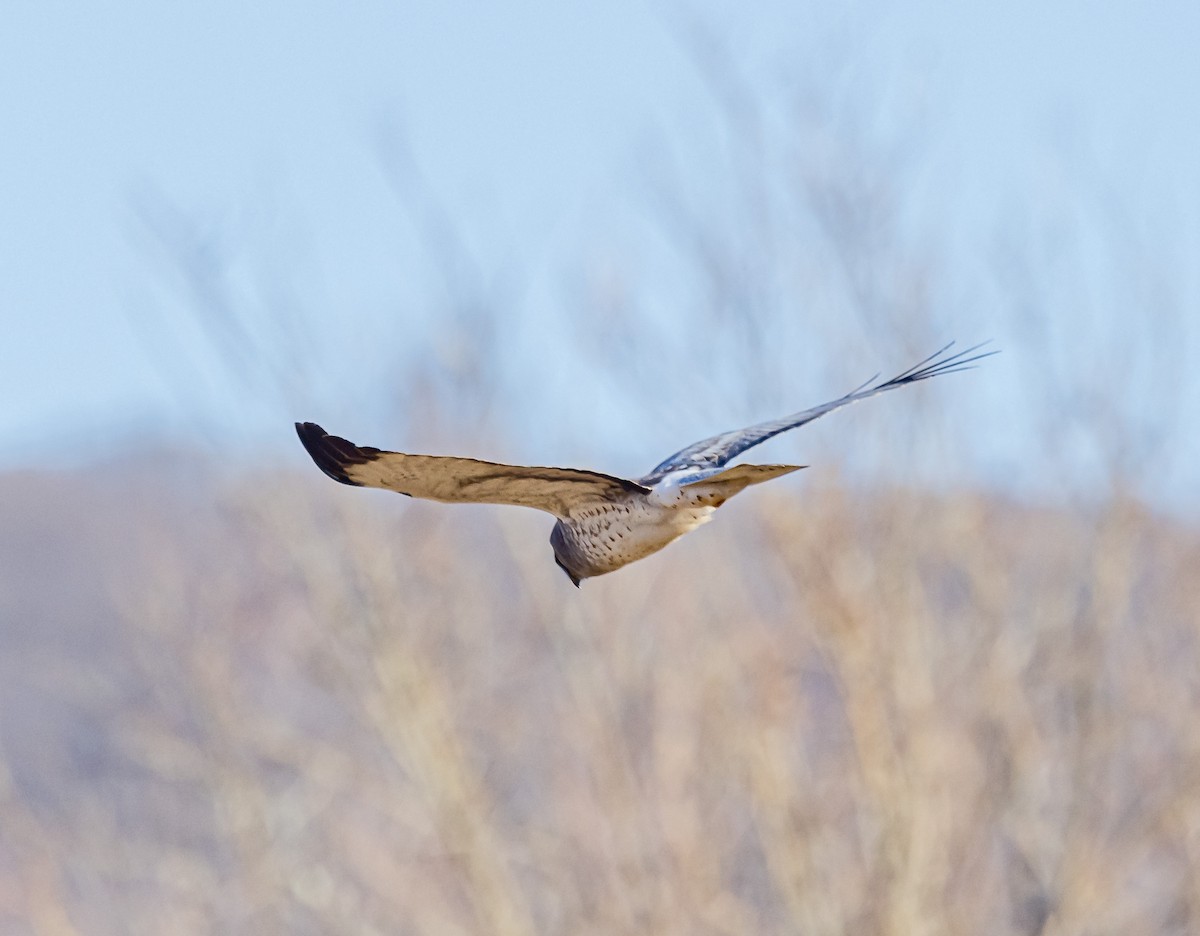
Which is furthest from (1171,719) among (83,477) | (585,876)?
(83,477)

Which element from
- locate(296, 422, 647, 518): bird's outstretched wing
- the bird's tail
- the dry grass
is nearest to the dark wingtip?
locate(296, 422, 647, 518): bird's outstretched wing

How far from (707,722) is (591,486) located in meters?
12.1

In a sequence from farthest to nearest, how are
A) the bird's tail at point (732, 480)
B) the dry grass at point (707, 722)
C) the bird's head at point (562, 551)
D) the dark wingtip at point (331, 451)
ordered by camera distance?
1. the dry grass at point (707, 722)
2. the bird's head at point (562, 551)
3. the dark wingtip at point (331, 451)
4. the bird's tail at point (732, 480)

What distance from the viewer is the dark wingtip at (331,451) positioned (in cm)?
498

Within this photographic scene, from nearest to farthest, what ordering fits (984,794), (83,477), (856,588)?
1. (856,588)
2. (984,794)
3. (83,477)

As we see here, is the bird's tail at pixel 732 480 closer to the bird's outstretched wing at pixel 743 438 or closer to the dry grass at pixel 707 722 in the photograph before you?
the bird's outstretched wing at pixel 743 438

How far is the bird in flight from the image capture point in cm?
498

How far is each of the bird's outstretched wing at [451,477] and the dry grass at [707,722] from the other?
29.6ft

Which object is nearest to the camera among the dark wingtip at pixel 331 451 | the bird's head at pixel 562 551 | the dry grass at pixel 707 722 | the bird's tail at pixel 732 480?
the bird's tail at pixel 732 480

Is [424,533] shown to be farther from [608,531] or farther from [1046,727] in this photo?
[608,531]

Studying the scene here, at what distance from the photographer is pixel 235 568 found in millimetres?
21203

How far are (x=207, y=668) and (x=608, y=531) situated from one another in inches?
529

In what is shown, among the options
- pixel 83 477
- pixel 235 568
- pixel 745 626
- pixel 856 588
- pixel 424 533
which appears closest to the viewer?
pixel 856 588

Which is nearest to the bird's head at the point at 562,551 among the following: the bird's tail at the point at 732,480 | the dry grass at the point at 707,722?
the bird's tail at the point at 732,480
